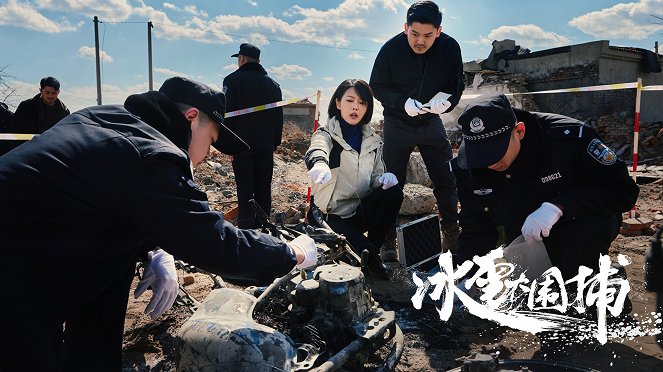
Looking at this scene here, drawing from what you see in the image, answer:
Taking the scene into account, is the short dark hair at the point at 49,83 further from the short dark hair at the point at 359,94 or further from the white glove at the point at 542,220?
the white glove at the point at 542,220

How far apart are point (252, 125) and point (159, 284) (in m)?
3.21

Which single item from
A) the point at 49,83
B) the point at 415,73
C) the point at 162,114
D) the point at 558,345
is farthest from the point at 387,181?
the point at 49,83

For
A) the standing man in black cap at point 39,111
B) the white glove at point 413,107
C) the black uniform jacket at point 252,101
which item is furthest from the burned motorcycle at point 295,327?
the standing man in black cap at point 39,111

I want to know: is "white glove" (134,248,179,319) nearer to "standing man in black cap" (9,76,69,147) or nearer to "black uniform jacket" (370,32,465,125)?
"black uniform jacket" (370,32,465,125)

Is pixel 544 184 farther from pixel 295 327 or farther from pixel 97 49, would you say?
pixel 97 49

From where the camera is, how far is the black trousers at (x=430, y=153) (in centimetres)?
481

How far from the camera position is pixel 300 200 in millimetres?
8992

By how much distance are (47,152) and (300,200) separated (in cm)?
724

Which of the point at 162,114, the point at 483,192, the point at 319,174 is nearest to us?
the point at 162,114

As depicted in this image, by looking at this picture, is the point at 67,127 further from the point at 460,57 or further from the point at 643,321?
the point at 460,57

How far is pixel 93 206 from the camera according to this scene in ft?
5.83

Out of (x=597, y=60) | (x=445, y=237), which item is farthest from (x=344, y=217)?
(x=597, y=60)

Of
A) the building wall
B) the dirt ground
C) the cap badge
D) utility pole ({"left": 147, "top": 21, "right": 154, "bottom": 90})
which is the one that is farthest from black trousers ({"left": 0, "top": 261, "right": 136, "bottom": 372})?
the building wall

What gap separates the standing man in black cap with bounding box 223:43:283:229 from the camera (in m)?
5.48
